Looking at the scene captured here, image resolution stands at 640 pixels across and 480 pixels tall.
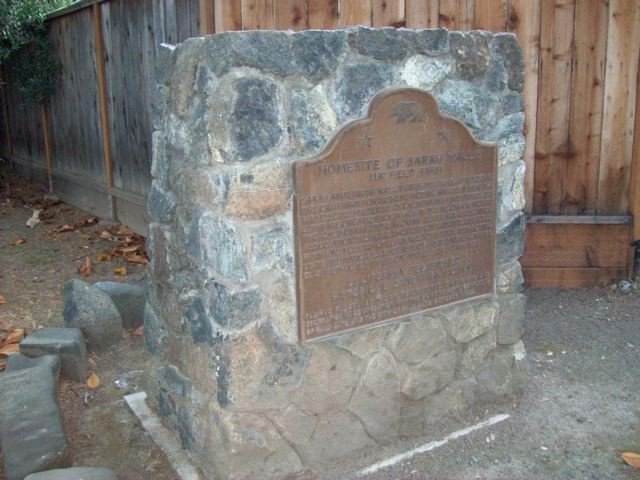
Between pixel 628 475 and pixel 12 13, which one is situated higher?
pixel 12 13

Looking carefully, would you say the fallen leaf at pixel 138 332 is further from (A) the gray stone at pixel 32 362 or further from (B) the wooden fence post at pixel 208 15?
(B) the wooden fence post at pixel 208 15

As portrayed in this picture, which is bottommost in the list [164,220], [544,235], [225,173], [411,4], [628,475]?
[628,475]

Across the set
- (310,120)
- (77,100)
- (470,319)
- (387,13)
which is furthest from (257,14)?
(77,100)

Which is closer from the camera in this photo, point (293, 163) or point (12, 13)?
point (293, 163)

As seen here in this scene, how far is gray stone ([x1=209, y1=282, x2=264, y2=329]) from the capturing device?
260cm

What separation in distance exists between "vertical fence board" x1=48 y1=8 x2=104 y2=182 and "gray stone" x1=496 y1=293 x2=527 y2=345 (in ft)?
18.5

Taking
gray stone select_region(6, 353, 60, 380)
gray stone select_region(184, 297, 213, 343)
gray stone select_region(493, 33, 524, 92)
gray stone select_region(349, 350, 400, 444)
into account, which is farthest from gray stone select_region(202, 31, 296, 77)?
gray stone select_region(6, 353, 60, 380)

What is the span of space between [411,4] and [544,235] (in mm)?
1963

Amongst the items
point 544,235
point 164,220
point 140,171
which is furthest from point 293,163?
point 140,171

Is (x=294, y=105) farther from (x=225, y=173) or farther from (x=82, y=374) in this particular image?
(x=82, y=374)

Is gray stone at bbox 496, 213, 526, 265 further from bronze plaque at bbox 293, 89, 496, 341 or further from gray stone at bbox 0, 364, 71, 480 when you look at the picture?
gray stone at bbox 0, 364, 71, 480

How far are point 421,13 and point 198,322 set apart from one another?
310cm

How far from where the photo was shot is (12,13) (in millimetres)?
8633

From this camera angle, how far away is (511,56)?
321 cm
